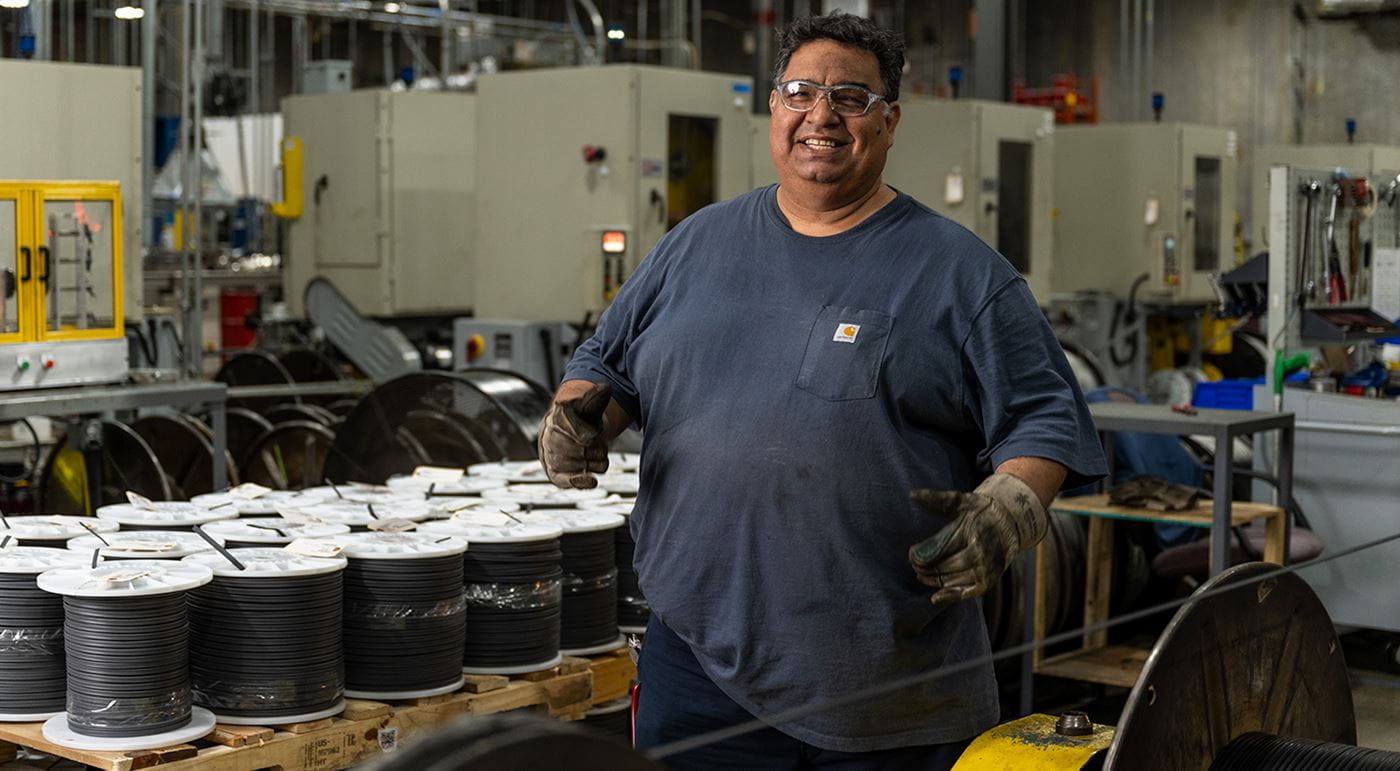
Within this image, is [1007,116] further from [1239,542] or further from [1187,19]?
[1187,19]

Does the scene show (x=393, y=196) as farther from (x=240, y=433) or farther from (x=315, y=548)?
(x=315, y=548)

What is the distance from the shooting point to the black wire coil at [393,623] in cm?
323

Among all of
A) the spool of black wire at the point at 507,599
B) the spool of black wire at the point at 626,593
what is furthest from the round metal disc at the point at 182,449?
the spool of black wire at the point at 507,599

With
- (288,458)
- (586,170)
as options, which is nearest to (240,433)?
(288,458)

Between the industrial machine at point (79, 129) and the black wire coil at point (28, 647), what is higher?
the industrial machine at point (79, 129)

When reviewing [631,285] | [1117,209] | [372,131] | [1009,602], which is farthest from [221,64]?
[631,285]

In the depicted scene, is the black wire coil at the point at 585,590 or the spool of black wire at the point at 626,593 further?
the spool of black wire at the point at 626,593

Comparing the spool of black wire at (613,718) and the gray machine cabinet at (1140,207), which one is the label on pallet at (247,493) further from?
the gray machine cabinet at (1140,207)

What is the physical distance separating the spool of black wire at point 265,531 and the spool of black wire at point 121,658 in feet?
1.64

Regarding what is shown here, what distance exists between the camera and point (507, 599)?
3447 millimetres

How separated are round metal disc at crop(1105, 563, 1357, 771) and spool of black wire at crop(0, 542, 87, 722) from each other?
193cm

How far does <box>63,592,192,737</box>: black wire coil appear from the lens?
9.32 ft

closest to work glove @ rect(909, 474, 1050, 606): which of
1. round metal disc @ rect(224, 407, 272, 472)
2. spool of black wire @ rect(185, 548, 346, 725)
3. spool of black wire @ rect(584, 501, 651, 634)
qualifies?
spool of black wire @ rect(185, 548, 346, 725)

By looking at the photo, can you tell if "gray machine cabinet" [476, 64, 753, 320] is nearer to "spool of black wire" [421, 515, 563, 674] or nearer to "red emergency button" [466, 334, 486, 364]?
"red emergency button" [466, 334, 486, 364]
